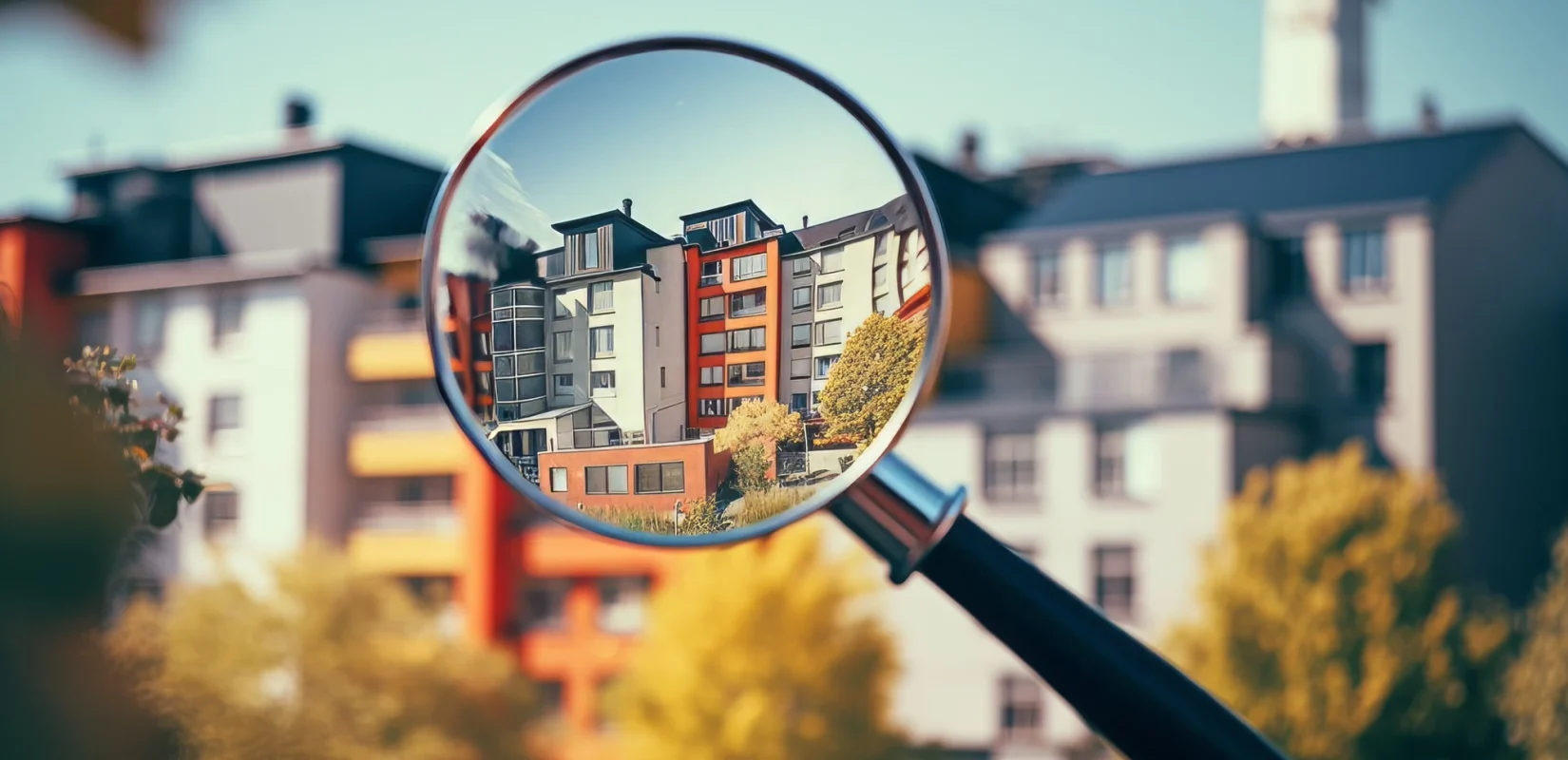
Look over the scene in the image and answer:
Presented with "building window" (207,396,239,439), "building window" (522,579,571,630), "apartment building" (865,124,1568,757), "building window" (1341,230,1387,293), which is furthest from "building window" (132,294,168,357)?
"building window" (1341,230,1387,293)

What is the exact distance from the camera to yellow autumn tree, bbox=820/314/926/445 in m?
0.47

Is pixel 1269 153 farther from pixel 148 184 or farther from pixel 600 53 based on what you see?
pixel 600 53

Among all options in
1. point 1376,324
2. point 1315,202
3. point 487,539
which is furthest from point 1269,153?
point 487,539

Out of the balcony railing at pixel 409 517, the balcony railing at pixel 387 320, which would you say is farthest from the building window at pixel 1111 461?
the balcony railing at pixel 387 320

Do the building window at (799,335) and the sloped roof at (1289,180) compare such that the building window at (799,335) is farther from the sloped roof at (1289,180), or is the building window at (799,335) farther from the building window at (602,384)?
the sloped roof at (1289,180)

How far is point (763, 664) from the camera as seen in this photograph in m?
14.5

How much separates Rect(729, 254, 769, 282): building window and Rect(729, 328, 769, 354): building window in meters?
0.02

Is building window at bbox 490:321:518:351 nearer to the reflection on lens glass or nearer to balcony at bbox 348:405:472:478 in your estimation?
the reflection on lens glass

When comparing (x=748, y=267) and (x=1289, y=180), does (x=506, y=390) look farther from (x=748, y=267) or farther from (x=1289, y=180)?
(x=1289, y=180)

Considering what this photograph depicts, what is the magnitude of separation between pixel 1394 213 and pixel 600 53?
42.4 ft

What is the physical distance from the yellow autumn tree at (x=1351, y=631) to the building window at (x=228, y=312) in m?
10.0

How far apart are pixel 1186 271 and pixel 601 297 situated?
1309 cm

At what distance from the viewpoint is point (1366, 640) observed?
1177 cm

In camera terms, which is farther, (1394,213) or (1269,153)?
(1269,153)
